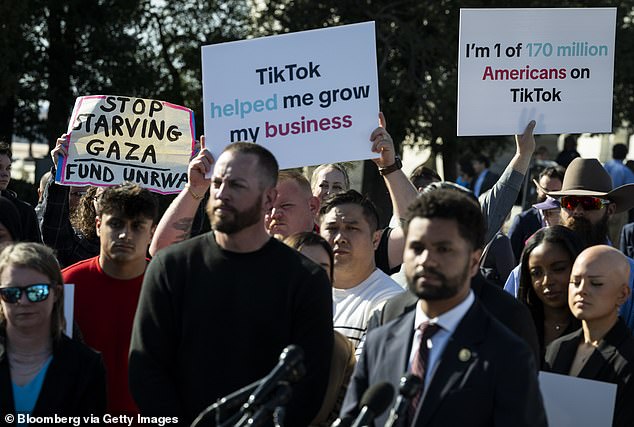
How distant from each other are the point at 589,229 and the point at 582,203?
0.27 meters

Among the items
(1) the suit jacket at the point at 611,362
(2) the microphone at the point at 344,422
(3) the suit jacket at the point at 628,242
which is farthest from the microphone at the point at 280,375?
(3) the suit jacket at the point at 628,242

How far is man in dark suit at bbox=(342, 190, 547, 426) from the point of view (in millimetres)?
3969

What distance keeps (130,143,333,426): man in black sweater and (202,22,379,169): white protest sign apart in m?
1.86

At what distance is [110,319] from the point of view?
18.3 ft

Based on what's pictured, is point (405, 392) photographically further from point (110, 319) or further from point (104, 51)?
point (104, 51)

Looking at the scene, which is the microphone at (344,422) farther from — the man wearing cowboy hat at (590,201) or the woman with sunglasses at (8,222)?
the woman with sunglasses at (8,222)

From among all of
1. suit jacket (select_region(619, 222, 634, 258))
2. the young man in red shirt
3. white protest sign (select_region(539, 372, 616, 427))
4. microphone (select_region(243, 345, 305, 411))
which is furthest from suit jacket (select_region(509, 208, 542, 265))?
microphone (select_region(243, 345, 305, 411))

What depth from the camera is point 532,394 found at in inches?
155

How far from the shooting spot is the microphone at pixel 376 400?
3.55 m

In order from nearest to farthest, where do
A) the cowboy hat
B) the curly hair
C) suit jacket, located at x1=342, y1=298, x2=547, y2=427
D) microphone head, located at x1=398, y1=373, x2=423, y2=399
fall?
microphone head, located at x1=398, y1=373, x2=423, y2=399, suit jacket, located at x1=342, y1=298, x2=547, y2=427, the curly hair, the cowboy hat

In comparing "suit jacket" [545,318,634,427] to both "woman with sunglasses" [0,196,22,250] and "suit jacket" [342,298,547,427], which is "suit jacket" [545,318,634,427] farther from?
"woman with sunglasses" [0,196,22,250]

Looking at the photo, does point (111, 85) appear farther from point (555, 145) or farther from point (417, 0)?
point (555, 145)

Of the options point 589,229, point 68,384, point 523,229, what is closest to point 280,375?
point 68,384

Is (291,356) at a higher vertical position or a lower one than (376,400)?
higher
